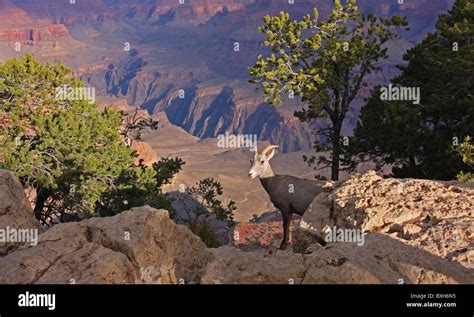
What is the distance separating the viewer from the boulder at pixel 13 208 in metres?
10.8

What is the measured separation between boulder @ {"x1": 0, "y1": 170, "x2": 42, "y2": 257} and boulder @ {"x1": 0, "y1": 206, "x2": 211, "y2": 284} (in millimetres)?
3481

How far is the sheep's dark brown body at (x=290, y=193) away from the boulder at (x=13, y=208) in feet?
22.3

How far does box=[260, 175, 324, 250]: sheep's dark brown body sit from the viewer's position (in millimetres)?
14786

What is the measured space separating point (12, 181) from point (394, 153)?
17344 mm

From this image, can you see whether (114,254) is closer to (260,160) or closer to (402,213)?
(402,213)

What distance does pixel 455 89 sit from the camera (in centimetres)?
2214

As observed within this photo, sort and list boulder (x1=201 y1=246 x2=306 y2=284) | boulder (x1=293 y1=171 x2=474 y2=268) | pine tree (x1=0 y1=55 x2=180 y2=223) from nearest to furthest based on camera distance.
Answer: boulder (x1=201 y1=246 x2=306 y2=284)
boulder (x1=293 y1=171 x2=474 y2=268)
pine tree (x1=0 y1=55 x2=180 y2=223)

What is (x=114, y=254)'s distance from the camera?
265 inches

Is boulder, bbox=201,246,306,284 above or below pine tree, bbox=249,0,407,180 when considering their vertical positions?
below

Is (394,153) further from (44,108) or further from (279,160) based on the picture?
(279,160)
